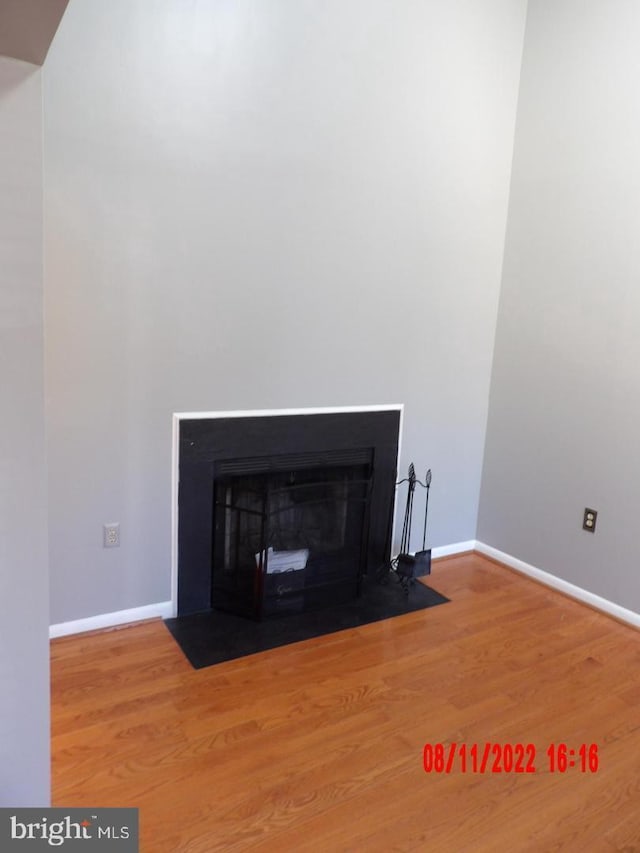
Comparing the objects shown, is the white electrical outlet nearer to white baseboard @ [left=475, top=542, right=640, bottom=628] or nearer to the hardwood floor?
the hardwood floor

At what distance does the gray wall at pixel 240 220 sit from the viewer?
2143 millimetres

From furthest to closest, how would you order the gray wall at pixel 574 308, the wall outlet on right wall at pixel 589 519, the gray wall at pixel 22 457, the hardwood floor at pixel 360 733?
the wall outlet on right wall at pixel 589 519 → the gray wall at pixel 574 308 → the hardwood floor at pixel 360 733 → the gray wall at pixel 22 457

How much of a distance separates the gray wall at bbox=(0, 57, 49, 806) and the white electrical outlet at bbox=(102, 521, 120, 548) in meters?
1.21

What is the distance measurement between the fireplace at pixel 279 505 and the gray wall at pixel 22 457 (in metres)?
1.32

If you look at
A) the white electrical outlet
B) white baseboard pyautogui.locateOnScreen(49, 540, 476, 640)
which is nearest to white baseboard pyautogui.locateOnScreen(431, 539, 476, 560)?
white baseboard pyautogui.locateOnScreen(49, 540, 476, 640)

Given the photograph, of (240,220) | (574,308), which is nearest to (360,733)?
(240,220)

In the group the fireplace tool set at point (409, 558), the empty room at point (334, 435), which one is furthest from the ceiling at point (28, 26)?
the fireplace tool set at point (409, 558)

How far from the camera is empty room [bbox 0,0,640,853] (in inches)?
68.1

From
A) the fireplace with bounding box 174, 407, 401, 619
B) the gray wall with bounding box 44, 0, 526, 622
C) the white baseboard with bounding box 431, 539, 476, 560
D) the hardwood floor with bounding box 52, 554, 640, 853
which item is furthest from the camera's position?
the white baseboard with bounding box 431, 539, 476, 560

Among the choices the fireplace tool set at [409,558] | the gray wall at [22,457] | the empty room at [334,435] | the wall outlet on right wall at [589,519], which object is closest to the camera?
the gray wall at [22,457]

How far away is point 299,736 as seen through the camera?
192 centimetres

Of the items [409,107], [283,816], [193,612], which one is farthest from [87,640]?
[409,107]

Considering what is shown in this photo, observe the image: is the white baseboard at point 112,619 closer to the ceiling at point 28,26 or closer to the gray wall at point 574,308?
the gray wall at point 574,308

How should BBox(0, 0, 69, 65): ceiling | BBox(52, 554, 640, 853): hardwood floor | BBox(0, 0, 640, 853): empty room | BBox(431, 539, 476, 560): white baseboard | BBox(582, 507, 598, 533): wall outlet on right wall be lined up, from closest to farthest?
BBox(0, 0, 69, 65): ceiling, BBox(52, 554, 640, 853): hardwood floor, BBox(0, 0, 640, 853): empty room, BBox(582, 507, 598, 533): wall outlet on right wall, BBox(431, 539, 476, 560): white baseboard
